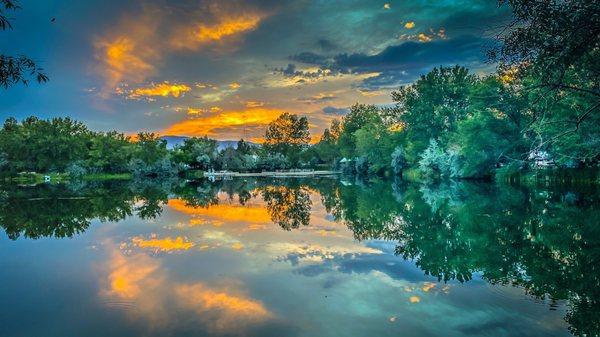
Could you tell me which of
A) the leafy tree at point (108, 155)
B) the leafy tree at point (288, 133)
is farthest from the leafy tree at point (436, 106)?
the leafy tree at point (288, 133)

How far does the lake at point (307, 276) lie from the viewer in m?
6.51

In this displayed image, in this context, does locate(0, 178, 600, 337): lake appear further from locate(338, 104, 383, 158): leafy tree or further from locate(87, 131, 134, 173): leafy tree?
locate(338, 104, 383, 158): leafy tree

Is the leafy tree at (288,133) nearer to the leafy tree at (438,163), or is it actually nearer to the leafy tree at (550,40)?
the leafy tree at (438,163)

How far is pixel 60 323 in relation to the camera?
22.1 feet

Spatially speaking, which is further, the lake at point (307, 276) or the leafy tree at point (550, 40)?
the leafy tree at point (550, 40)

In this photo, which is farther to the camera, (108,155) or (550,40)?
(108,155)

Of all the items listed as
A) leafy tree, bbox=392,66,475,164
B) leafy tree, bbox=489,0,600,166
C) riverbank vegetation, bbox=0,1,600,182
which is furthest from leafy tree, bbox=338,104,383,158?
leafy tree, bbox=489,0,600,166

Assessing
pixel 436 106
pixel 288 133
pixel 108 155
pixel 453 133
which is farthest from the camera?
pixel 288 133

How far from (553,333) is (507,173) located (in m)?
41.2

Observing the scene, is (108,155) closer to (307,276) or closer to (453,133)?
(453,133)

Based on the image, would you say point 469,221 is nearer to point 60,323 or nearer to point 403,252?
point 403,252

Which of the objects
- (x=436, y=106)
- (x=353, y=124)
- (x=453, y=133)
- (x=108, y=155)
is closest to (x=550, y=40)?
(x=453, y=133)

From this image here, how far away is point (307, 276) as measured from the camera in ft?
31.2

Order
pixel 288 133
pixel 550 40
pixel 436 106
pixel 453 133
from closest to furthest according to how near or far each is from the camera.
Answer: pixel 550 40 < pixel 453 133 < pixel 436 106 < pixel 288 133
